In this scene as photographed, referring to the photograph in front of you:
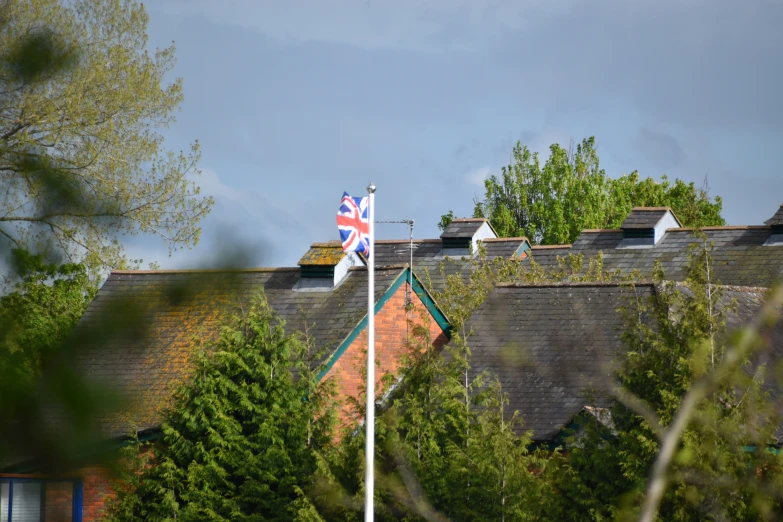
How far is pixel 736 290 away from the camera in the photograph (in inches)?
862

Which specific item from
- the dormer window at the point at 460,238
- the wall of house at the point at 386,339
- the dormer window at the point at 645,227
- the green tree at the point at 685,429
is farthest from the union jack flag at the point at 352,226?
the dormer window at the point at 645,227

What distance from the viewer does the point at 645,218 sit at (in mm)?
37531

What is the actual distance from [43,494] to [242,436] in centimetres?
1433

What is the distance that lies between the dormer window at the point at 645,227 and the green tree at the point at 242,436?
2181 cm

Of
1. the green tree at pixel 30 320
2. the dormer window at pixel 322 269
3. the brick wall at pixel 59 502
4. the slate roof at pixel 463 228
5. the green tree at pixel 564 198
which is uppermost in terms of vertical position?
the green tree at pixel 564 198

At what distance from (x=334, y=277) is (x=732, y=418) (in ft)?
40.3

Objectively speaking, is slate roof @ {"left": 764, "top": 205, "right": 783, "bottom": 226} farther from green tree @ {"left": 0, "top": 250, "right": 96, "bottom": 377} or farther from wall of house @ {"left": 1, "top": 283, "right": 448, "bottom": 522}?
green tree @ {"left": 0, "top": 250, "right": 96, "bottom": 377}

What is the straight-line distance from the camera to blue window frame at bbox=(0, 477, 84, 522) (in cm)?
297

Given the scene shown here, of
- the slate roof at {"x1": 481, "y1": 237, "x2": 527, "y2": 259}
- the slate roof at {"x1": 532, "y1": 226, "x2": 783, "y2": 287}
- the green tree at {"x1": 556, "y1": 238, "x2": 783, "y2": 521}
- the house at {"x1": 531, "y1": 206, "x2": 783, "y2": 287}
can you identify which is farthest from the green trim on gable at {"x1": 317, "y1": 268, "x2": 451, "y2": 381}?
the slate roof at {"x1": 481, "y1": 237, "x2": 527, "y2": 259}

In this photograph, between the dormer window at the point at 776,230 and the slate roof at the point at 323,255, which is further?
the dormer window at the point at 776,230

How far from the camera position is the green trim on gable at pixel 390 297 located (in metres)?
20.9

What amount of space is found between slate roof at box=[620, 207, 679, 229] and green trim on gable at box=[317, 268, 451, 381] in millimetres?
15747

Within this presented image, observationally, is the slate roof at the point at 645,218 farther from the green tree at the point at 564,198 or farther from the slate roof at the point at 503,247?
the green tree at the point at 564,198

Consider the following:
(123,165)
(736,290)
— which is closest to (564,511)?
(736,290)
